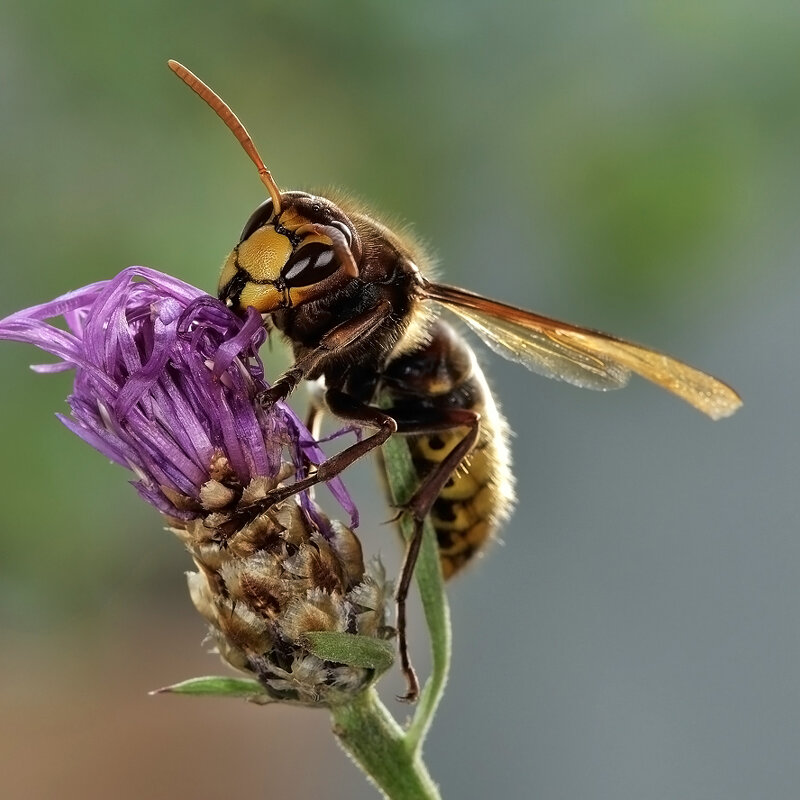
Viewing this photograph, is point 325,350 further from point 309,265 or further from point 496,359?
point 496,359

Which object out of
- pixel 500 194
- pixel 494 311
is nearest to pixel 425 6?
pixel 500 194

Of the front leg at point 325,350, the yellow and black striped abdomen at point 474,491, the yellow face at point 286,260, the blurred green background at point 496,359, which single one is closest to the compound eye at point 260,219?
the yellow face at point 286,260

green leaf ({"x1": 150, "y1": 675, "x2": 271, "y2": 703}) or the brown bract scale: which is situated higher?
the brown bract scale

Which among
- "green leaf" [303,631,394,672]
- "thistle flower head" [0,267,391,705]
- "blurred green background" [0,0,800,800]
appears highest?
"blurred green background" [0,0,800,800]

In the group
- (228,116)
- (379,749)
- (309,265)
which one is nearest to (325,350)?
(309,265)

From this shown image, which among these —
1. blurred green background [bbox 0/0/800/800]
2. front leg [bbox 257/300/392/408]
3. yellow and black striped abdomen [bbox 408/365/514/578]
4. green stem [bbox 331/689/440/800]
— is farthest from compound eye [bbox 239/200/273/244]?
blurred green background [bbox 0/0/800/800]

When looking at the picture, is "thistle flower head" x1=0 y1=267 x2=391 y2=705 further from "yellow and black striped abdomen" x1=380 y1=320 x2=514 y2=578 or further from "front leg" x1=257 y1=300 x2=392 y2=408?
"yellow and black striped abdomen" x1=380 y1=320 x2=514 y2=578

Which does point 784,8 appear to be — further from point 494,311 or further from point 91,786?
point 91,786
